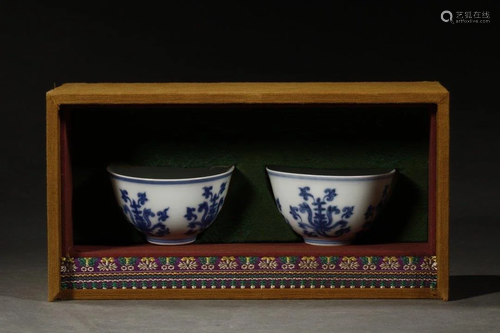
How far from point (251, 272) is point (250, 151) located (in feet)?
1.19

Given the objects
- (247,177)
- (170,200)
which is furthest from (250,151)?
(170,200)

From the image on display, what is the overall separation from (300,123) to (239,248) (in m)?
0.38

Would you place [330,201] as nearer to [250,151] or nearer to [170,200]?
[250,151]

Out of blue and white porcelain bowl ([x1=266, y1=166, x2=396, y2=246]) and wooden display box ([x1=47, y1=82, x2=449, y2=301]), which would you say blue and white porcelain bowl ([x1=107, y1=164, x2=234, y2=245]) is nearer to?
wooden display box ([x1=47, y1=82, x2=449, y2=301])

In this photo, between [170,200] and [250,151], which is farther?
[250,151]


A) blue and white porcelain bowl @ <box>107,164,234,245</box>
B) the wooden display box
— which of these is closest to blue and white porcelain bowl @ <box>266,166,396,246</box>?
the wooden display box

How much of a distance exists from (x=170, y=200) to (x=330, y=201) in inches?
15.9

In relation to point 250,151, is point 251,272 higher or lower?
lower

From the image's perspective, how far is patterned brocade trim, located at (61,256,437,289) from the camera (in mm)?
3416

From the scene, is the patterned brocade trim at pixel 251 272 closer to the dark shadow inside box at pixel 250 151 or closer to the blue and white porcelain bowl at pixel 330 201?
the blue and white porcelain bowl at pixel 330 201

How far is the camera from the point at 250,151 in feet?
11.9

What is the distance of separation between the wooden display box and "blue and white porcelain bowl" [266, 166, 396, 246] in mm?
53

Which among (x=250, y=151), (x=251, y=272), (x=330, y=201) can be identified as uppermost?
(x=250, y=151)

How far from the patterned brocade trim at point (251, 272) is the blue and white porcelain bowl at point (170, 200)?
0.37 ft
